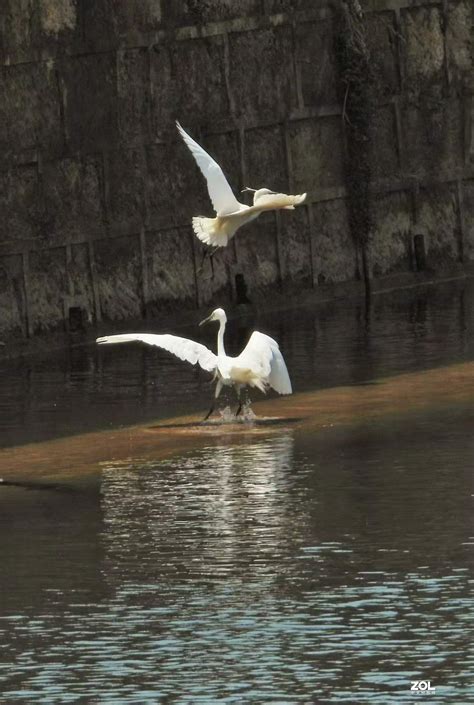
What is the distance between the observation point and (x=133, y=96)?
27.6 m

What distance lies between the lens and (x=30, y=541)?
50.5 ft

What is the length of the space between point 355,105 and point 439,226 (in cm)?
247

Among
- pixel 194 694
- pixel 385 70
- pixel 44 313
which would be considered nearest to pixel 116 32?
pixel 44 313

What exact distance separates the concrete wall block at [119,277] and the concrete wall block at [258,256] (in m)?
1.86

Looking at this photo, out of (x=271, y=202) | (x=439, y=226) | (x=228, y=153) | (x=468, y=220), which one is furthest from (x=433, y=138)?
(x=271, y=202)

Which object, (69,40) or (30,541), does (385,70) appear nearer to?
(69,40)

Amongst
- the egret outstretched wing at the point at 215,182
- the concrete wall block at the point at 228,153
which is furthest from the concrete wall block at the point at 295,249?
the egret outstretched wing at the point at 215,182

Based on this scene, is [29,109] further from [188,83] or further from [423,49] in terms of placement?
[423,49]

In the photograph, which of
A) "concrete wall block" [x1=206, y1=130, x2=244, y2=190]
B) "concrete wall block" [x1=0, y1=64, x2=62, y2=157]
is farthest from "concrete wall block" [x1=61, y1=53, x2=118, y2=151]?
"concrete wall block" [x1=206, y1=130, x2=244, y2=190]

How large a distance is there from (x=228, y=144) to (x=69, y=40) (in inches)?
122

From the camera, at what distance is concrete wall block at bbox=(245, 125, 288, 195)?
96.3 feet

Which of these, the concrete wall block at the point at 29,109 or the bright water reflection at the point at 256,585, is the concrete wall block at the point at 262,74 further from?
the bright water reflection at the point at 256,585

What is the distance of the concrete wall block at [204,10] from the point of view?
28109 millimetres

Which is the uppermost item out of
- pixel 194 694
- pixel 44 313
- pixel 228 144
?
pixel 228 144
